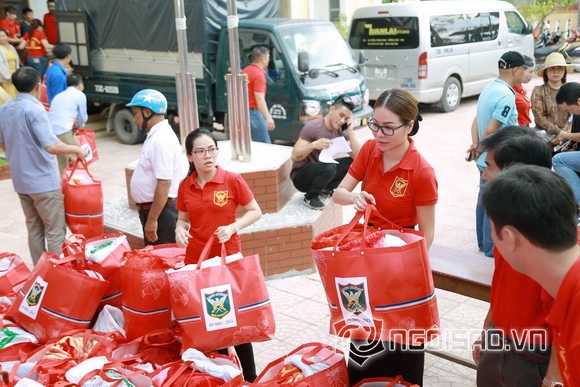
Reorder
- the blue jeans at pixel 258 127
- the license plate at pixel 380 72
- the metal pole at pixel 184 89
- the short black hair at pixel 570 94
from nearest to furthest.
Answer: the short black hair at pixel 570 94 < the metal pole at pixel 184 89 < the blue jeans at pixel 258 127 < the license plate at pixel 380 72

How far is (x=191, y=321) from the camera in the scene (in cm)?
332

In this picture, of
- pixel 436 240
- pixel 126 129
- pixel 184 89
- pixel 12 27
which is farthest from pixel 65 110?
pixel 12 27

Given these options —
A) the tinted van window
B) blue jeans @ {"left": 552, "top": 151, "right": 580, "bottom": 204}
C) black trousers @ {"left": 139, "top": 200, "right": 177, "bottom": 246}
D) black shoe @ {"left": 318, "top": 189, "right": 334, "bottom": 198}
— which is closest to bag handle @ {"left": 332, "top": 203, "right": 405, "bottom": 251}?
black trousers @ {"left": 139, "top": 200, "right": 177, "bottom": 246}

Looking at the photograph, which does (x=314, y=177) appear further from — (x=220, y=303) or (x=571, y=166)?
(x=220, y=303)

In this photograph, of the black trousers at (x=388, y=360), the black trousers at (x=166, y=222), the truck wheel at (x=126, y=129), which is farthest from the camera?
the truck wheel at (x=126, y=129)

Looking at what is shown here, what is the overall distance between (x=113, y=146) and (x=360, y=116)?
13.5 feet

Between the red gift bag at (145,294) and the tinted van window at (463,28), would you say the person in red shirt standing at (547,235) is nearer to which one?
the red gift bag at (145,294)

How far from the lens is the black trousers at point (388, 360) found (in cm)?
313

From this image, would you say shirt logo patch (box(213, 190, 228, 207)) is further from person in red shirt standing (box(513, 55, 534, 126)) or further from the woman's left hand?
person in red shirt standing (box(513, 55, 534, 126))

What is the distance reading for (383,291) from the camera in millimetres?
2781

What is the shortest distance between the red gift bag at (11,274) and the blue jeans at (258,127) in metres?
3.73

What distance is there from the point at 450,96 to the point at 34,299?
10710 mm

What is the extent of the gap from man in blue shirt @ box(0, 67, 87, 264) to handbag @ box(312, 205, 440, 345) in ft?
Answer: 9.59

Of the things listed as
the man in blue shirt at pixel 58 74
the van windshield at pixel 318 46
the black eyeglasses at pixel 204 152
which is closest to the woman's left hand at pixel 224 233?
the black eyeglasses at pixel 204 152
